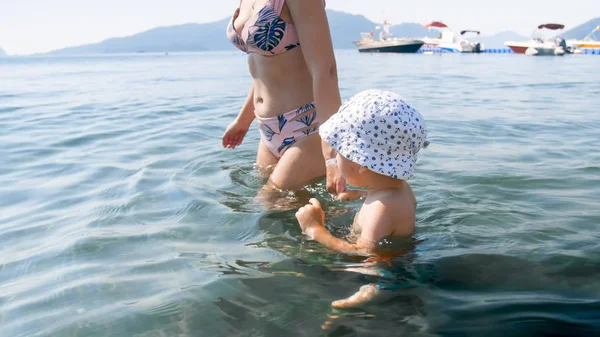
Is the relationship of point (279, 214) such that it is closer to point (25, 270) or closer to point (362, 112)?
point (362, 112)

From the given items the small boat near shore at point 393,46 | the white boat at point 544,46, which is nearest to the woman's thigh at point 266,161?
the white boat at point 544,46

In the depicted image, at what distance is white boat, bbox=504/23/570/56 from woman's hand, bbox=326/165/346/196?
53860 millimetres

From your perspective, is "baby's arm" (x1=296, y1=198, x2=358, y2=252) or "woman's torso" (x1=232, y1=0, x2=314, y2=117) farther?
"woman's torso" (x1=232, y1=0, x2=314, y2=117)

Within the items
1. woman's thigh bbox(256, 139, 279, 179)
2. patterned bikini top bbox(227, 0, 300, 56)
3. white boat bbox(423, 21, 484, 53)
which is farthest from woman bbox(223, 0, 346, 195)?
white boat bbox(423, 21, 484, 53)

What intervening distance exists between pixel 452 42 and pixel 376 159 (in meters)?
78.5

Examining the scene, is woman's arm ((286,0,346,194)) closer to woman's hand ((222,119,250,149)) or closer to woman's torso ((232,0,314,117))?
woman's torso ((232,0,314,117))

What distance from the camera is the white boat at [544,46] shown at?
50812 millimetres

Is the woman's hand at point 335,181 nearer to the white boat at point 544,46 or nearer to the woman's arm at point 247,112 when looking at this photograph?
the woman's arm at point 247,112

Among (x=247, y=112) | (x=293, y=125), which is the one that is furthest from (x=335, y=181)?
→ (x=247, y=112)

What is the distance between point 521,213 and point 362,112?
1.70 metres

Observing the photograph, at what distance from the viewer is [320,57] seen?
3383 millimetres

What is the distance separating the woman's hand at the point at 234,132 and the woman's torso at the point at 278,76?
2.24ft

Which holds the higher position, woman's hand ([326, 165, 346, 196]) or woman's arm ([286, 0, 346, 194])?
woman's arm ([286, 0, 346, 194])

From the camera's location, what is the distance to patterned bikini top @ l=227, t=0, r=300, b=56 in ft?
11.9
